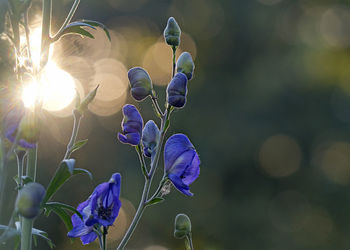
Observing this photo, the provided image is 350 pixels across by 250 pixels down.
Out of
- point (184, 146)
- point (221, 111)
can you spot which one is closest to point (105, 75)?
point (221, 111)

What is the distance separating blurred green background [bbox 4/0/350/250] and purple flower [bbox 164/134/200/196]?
801cm

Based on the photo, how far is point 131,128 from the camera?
1.37 m

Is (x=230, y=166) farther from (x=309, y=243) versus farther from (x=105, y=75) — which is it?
(x=105, y=75)

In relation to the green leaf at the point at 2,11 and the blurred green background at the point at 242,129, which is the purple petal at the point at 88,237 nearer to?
the green leaf at the point at 2,11

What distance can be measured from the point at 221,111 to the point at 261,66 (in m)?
1.22

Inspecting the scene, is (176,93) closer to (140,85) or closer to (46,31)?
(140,85)

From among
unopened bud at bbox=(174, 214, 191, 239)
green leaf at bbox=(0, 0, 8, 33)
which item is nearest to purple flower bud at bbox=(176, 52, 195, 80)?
unopened bud at bbox=(174, 214, 191, 239)

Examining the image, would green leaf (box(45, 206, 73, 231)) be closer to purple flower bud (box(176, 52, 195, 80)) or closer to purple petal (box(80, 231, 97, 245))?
purple petal (box(80, 231, 97, 245))

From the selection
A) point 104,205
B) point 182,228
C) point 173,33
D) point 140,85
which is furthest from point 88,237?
point 173,33

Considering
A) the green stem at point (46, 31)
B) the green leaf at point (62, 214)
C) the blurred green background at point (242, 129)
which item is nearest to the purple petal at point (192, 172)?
the green leaf at point (62, 214)

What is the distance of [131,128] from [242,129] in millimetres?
8694

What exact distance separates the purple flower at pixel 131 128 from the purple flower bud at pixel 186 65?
0.16 meters

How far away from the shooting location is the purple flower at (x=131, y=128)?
4.44 ft

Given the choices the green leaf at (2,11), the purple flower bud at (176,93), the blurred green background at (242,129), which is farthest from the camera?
the blurred green background at (242,129)
